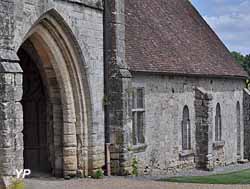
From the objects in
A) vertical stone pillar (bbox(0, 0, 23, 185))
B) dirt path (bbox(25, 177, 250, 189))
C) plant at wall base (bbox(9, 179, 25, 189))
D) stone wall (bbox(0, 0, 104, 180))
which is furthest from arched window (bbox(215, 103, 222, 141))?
plant at wall base (bbox(9, 179, 25, 189))

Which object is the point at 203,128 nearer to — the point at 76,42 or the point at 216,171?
the point at 216,171

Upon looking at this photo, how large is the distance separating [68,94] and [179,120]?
7.78m

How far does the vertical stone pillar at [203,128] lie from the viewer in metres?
26.0

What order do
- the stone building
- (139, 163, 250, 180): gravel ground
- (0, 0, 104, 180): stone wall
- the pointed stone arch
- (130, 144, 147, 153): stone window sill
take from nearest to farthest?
(0, 0, 104, 180): stone wall
the stone building
the pointed stone arch
(130, 144, 147, 153): stone window sill
(139, 163, 250, 180): gravel ground

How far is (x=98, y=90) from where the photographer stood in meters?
18.9

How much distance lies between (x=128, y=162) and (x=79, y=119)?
2.43 metres

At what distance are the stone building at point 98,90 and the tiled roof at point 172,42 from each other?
0.21ft

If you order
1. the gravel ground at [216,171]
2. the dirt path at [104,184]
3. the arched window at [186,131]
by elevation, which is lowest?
the gravel ground at [216,171]

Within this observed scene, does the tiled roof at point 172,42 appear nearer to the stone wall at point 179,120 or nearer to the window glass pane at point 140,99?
the stone wall at point 179,120

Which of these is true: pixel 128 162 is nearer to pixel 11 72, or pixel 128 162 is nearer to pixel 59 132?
pixel 59 132

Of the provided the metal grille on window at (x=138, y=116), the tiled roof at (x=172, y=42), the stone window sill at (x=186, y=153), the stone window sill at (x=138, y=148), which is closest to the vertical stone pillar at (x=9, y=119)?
the stone window sill at (x=138, y=148)

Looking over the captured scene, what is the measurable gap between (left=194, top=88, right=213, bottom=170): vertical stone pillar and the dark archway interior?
9.07m

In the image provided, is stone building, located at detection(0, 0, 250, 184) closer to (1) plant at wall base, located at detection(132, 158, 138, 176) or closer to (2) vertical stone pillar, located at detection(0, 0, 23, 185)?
(2) vertical stone pillar, located at detection(0, 0, 23, 185)

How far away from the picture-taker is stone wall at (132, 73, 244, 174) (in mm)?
22203
